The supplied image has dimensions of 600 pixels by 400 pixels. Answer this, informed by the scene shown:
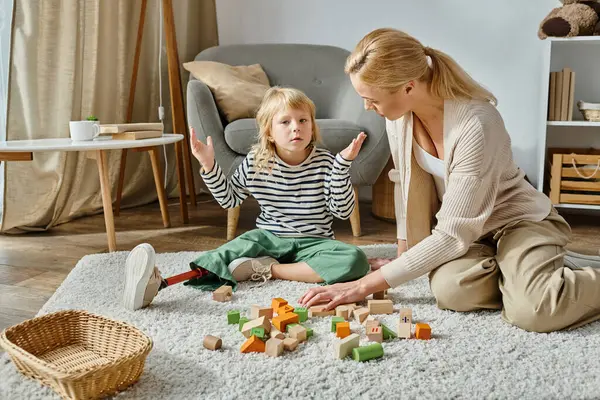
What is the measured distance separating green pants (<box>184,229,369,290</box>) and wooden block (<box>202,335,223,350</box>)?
413mm

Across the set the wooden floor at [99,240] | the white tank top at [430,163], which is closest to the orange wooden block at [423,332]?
the white tank top at [430,163]

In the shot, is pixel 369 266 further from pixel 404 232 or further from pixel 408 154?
pixel 408 154

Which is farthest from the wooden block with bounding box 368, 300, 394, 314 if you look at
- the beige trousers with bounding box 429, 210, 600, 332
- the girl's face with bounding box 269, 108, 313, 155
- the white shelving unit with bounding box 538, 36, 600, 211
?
the white shelving unit with bounding box 538, 36, 600, 211

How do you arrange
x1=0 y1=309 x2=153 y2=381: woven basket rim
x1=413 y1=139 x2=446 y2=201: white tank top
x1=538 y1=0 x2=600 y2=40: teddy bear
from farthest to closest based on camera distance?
x1=538 y1=0 x2=600 y2=40: teddy bear < x1=413 y1=139 x2=446 y2=201: white tank top < x1=0 y1=309 x2=153 y2=381: woven basket rim

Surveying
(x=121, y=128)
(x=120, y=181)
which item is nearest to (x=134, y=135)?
(x=121, y=128)

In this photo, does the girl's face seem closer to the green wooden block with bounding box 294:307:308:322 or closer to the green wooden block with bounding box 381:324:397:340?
the green wooden block with bounding box 294:307:308:322

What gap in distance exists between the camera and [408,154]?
166 centimetres

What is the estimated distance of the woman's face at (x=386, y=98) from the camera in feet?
4.78

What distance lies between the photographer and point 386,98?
1.47 m

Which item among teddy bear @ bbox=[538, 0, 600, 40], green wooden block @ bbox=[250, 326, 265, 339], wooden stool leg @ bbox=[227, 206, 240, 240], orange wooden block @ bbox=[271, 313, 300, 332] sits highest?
teddy bear @ bbox=[538, 0, 600, 40]

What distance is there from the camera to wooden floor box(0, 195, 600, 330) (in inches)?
71.2

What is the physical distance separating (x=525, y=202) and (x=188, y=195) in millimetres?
2304

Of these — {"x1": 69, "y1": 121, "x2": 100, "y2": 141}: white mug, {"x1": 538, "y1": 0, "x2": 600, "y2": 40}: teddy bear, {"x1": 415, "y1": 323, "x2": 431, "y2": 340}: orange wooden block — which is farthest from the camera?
{"x1": 538, "y1": 0, "x2": 600, "y2": 40}: teddy bear

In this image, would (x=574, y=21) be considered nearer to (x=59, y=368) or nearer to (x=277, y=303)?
(x=277, y=303)
